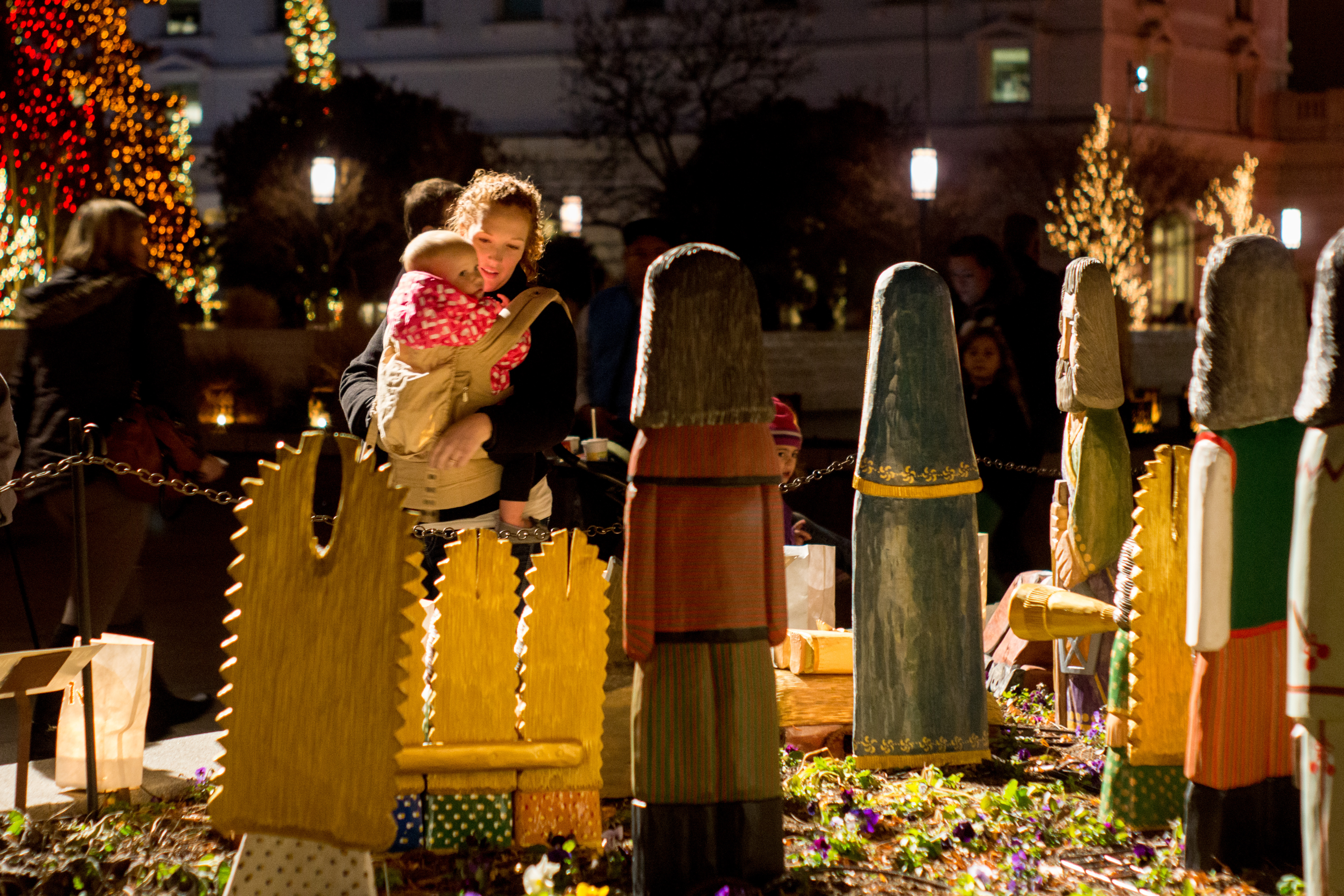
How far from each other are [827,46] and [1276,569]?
1413 inches

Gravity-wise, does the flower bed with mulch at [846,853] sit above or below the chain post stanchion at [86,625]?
below

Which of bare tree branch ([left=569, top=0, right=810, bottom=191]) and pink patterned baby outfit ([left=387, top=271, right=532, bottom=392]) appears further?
bare tree branch ([left=569, top=0, right=810, bottom=191])

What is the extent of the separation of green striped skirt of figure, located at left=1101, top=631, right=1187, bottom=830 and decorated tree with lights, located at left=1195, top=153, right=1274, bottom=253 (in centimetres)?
3108

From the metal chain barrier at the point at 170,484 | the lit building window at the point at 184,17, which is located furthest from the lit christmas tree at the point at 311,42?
the metal chain barrier at the point at 170,484

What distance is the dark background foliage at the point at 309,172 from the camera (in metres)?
27.5

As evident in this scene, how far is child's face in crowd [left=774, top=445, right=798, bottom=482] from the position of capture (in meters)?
5.15

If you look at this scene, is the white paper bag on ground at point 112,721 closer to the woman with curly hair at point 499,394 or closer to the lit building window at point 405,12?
the woman with curly hair at point 499,394

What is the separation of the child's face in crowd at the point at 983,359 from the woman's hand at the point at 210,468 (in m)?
3.42

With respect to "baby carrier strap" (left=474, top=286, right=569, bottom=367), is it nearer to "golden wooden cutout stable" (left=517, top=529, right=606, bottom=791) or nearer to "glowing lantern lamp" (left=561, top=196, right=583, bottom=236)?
"golden wooden cutout stable" (left=517, top=529, right=606, bottom=791)

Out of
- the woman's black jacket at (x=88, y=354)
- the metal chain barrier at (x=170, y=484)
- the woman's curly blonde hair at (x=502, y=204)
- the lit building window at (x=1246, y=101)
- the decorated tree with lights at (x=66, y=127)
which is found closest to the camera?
the woman's curly blonde hair at (x=502, y=204)

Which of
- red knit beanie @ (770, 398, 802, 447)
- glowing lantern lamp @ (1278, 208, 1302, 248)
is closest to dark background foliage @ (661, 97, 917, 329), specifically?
glowing lantern lamp @ (1278, 208, 1302, 248)

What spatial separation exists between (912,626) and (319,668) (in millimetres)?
1846

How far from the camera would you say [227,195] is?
1217 inches

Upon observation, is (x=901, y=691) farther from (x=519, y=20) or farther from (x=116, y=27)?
(x=519, y=20)
